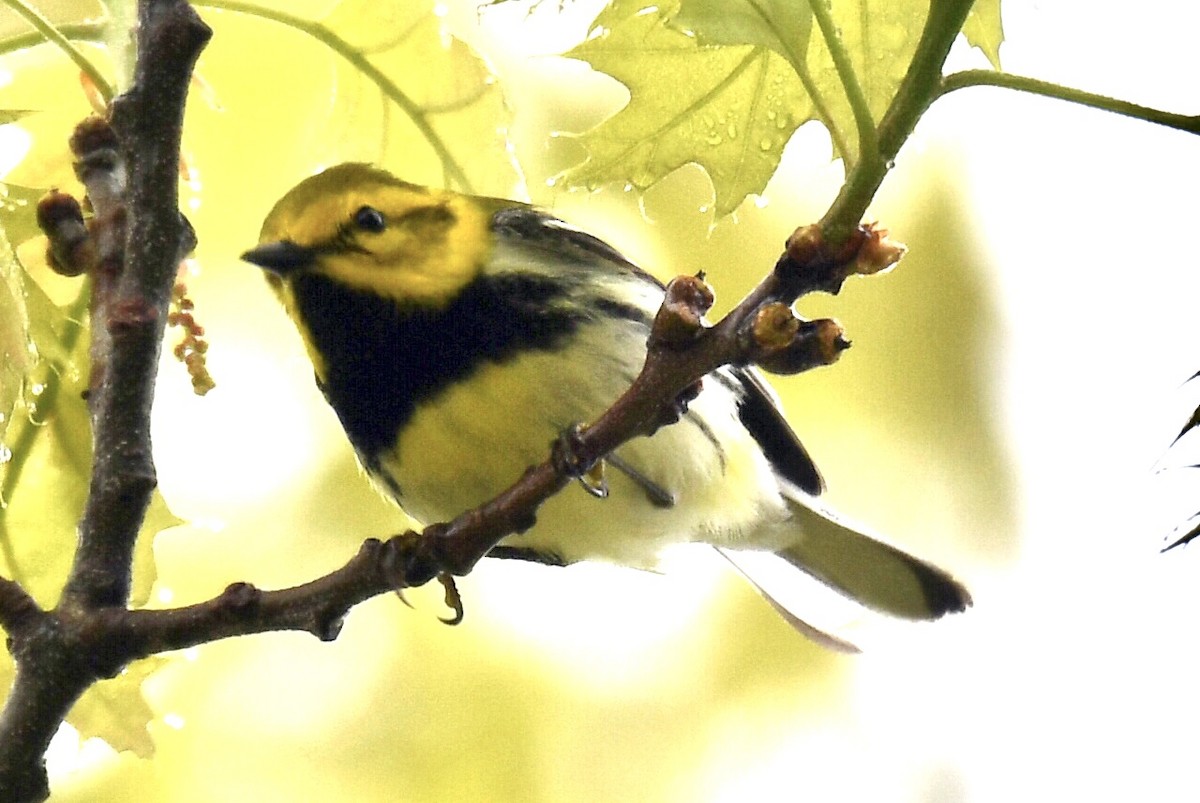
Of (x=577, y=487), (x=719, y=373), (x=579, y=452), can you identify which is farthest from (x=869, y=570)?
(x=579, y=452)

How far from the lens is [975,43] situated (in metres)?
0.51

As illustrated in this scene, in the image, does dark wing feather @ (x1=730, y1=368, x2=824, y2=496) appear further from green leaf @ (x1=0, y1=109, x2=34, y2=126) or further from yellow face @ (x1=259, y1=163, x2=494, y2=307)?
green leaf @ (x1=0, y1=109, x2=34, y2=126)

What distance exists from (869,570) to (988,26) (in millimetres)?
776

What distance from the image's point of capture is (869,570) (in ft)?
4.01

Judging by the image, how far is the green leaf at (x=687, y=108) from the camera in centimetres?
58

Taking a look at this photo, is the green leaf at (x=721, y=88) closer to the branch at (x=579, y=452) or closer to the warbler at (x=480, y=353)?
the branch at (x=579, y=452)

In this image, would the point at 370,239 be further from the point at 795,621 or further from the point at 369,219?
the point at 795,621

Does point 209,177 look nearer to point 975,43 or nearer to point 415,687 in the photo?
point 975,43

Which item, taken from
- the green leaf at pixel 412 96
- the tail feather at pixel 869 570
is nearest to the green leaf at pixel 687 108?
the green leaf at pixel 412 96

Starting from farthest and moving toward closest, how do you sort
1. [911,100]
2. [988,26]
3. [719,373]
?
[719,373], [988,26], [911,100]

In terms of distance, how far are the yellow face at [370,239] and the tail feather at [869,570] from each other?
0.47 meters

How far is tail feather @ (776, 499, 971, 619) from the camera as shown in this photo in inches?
45.7

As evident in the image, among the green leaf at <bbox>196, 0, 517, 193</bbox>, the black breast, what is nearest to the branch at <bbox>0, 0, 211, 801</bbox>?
the green leaf at <bbox>196, 0, 517, 193</bbox>

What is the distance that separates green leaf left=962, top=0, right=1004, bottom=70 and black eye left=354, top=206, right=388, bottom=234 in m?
0.48
